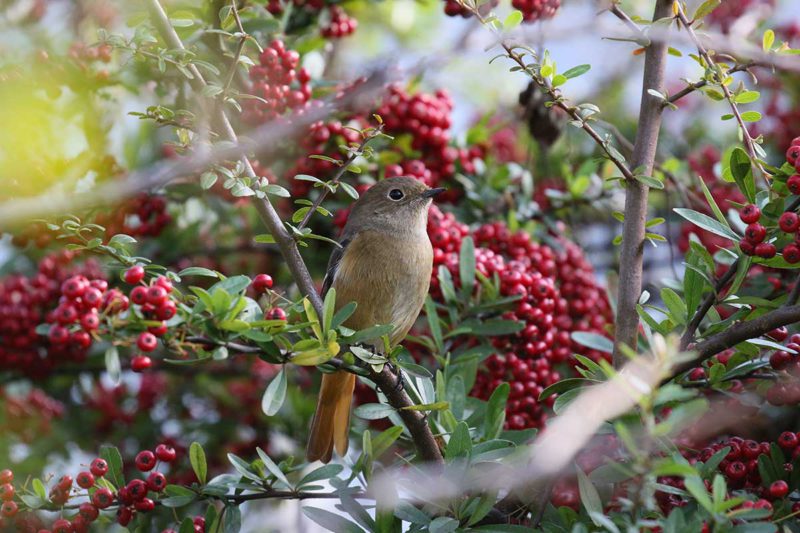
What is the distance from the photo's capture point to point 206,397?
4.96m

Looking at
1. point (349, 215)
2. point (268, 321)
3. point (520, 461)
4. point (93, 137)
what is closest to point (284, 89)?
point (349, 215)

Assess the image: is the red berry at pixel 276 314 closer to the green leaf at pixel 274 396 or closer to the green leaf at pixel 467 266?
the green leaf at pixel 274 396

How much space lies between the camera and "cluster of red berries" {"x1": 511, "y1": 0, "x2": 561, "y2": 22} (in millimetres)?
3328

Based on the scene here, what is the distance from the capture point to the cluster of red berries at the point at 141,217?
4055 millimetres

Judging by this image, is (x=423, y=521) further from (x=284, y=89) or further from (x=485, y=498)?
(x=284, y=89)

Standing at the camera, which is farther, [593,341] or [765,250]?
[593,341]

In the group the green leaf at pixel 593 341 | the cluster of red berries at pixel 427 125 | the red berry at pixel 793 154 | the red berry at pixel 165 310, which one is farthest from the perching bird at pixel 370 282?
the red berry at pixel 793 154

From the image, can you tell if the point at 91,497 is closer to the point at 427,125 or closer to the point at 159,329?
the point at 159,329

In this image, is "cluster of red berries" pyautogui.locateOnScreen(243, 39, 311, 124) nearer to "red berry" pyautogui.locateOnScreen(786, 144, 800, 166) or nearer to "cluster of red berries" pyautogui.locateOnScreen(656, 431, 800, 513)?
"red berry" pyautogui.locateOnScreen(786, 144, 800, 166)

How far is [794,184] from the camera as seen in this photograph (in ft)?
7.66

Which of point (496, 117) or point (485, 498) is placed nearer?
point (485, 498)

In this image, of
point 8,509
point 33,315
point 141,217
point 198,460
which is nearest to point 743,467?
point 198,460

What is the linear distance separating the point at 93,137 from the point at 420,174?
1595 millimetres

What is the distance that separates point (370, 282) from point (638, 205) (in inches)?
49.6
